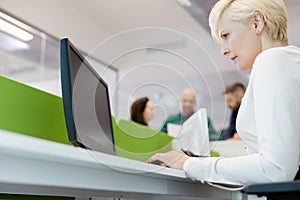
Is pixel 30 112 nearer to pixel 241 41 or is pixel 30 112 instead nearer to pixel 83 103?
pixel 83 103

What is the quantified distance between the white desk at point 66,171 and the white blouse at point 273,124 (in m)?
0.21

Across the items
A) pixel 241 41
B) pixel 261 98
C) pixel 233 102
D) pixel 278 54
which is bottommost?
pixel 261 98

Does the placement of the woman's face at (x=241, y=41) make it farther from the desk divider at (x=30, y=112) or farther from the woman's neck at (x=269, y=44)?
the desk divider at (x=30, y=112)

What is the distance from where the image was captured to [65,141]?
129cm

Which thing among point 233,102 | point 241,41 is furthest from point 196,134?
point 233,102

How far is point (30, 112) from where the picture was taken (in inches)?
44.8

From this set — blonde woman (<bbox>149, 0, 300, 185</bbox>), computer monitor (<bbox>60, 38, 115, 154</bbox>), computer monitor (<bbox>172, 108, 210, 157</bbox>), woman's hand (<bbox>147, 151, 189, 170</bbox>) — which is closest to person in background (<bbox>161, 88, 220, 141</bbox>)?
computer monitor (<bbox>172, 108, 210, 157</bbox>)

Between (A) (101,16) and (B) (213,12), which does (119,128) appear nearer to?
(B) (213,12)

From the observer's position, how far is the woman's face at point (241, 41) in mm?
1056

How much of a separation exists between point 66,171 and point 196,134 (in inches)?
45.2

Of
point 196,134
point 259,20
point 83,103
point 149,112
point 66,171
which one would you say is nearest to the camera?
point 66,171

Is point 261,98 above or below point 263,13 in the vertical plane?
below

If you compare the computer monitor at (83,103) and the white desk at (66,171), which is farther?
the computer monitor at (83,103)

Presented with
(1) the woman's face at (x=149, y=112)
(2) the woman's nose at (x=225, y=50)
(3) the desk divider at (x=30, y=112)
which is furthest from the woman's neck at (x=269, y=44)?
(1) the woman's face at (x=149, y=112)
